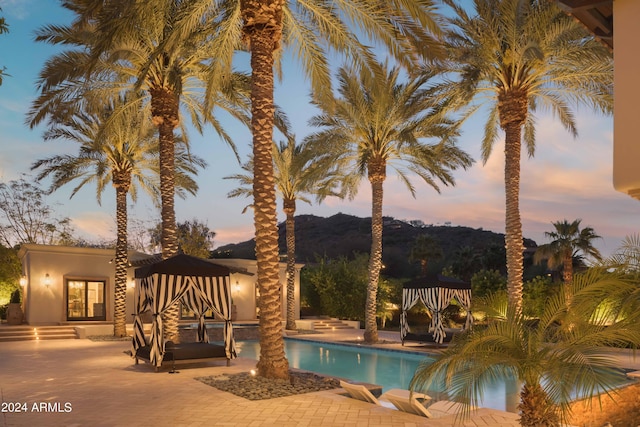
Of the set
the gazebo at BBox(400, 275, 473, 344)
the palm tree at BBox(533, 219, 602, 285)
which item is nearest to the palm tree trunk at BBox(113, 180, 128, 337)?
the gazebo at BBox(400, 275, 473, 344)

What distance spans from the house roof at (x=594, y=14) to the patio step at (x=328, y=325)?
23260 millimetres

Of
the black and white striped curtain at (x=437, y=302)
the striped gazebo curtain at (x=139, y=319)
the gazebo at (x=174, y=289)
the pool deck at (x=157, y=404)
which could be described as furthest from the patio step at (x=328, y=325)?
the pool deck at (x=157, y=404)

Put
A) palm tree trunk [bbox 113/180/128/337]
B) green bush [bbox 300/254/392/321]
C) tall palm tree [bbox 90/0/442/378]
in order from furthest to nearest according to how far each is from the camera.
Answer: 1. green bush [bbox 300/254/392/321]
2. palm tree trunk [bbox 113/180/128/337]
3. tall palm tree [bbox 90/0/442/378]

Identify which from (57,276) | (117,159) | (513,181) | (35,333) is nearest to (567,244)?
(513,181)

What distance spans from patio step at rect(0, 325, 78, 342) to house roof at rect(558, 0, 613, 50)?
2195cm

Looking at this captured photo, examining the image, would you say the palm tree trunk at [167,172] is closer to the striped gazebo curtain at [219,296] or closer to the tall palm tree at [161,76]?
the tall palm tree at [161,76]

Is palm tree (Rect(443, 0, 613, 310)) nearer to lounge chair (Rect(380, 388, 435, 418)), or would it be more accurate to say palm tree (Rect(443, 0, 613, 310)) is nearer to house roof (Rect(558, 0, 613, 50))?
lounge chair (Rect(380, 388, 435, 418))

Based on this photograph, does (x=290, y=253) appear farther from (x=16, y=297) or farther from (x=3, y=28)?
(x=3, y=28)

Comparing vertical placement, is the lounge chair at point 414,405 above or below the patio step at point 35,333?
above

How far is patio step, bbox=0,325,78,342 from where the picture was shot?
20953mm

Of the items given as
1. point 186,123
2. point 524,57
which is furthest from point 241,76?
point 524,57

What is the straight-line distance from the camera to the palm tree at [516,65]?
13.8 meters

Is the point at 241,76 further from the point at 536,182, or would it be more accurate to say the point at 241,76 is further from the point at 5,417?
the point at 536,182

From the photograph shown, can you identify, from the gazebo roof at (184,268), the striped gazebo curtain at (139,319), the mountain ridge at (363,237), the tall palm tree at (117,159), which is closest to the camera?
the gazebo roof at (184,268)
